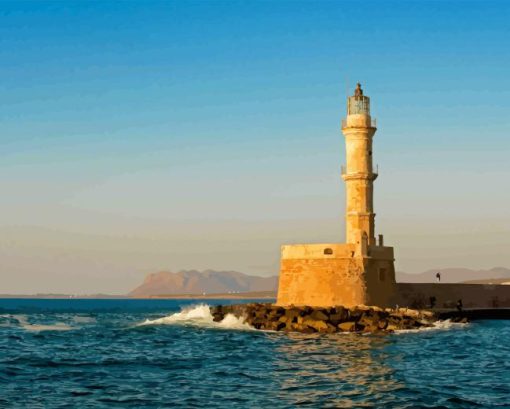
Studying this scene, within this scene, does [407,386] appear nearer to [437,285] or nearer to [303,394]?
[303,394]

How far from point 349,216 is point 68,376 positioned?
21.9 m

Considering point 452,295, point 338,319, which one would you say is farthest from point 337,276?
point 452,295

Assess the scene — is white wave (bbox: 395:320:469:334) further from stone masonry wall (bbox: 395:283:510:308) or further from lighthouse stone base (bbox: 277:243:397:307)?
lighthouse stone base (bbox: 277:243:397:307)

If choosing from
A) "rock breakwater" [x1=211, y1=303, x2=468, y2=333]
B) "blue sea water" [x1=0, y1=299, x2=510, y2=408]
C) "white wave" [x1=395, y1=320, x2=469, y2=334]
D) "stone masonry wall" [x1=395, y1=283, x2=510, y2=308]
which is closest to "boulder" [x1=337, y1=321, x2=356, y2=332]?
"rock breakwater" [x1=211, y1=303, x2=468, y2=333]

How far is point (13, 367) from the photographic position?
75.4 ft

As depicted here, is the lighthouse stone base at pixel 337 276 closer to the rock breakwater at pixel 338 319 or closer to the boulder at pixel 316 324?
the rock breakwater at pixel 338 319

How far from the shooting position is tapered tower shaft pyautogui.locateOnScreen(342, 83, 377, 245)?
1558 inches

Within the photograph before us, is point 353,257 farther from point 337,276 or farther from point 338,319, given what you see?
point 338,319

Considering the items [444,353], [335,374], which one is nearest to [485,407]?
[335,374]

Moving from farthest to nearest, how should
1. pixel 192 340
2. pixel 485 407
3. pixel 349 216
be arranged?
pixel 349 216 → pixel 192 340 → pixel 485 407

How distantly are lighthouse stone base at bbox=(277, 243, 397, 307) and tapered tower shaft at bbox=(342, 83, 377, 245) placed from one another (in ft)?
3.63

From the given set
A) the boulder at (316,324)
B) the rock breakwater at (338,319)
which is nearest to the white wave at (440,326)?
the rock breakwater at (338,319)

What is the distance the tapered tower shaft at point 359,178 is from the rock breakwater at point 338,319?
4228 millimetres

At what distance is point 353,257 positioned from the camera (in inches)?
1505
